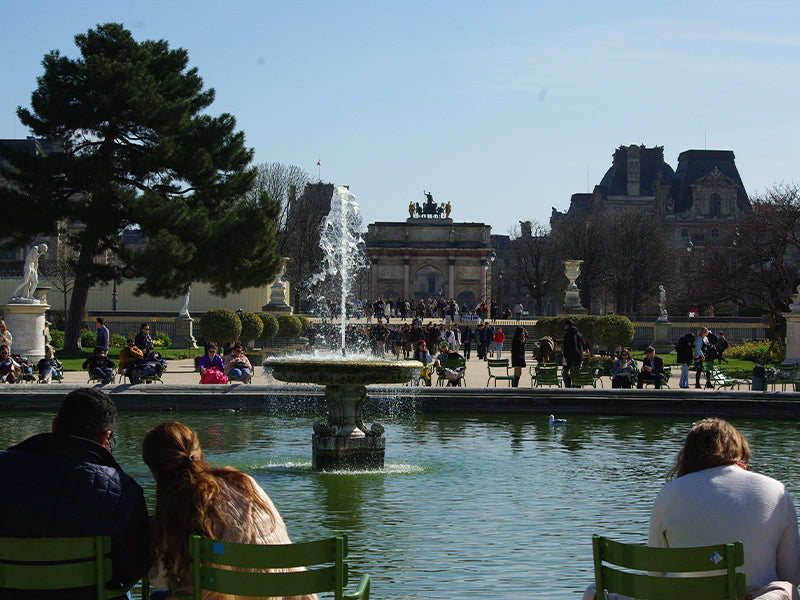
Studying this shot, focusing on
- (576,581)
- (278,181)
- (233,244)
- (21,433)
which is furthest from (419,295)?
(576,581)

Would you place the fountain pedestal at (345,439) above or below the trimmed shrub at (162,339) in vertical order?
below

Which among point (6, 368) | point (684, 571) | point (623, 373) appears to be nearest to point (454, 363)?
point (623, 373)

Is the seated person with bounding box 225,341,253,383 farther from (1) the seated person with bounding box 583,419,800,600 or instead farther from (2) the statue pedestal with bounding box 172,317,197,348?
(2) the statue pedestal with bounding box 172,317,197,348

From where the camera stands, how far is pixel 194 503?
15.0 feet

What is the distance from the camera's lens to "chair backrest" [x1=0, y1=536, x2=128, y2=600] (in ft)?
14.8

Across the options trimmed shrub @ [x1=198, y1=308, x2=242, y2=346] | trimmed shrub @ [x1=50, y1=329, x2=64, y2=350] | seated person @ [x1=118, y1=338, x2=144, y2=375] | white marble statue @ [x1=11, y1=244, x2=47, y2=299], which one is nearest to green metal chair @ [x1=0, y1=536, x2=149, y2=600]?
seated person @ [x1=118, y1=338, x2=144, y2=375]

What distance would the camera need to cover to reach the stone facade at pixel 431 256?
99250mm

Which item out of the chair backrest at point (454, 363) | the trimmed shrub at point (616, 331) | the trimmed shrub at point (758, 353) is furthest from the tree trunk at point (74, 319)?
the trimmed shrub at point (758, 353)

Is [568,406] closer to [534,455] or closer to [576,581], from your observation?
[534,455]

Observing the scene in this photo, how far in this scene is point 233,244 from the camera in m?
35.5

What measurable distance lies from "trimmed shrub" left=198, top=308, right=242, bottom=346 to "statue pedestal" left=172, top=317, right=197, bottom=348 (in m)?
11.1

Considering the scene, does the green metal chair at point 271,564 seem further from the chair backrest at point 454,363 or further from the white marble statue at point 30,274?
the white marble statue at point 30,274

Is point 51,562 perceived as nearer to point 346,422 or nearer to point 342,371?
point 342,371

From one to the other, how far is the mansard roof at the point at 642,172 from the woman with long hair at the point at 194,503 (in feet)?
354
